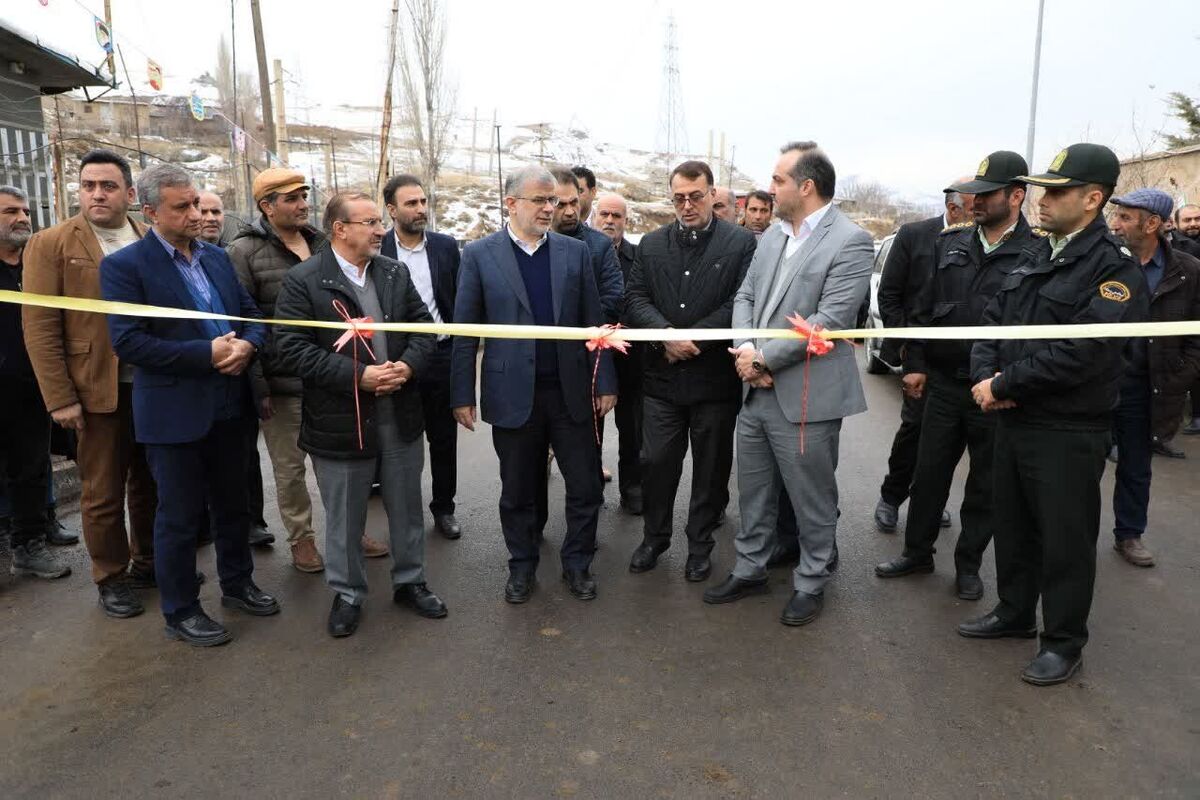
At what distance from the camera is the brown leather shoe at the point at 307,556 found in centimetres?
441

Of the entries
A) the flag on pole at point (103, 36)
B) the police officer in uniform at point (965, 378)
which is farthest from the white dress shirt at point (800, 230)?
the flag on pole at point (103, 36)

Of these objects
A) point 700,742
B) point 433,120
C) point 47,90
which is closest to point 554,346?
point 700,742

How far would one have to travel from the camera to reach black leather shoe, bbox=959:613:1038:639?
3.54 metres

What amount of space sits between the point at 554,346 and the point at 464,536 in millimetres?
1581

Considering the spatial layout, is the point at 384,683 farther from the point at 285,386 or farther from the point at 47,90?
the point at 47,90

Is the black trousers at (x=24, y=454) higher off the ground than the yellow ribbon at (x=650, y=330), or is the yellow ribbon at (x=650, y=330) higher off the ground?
the yellow ribbon at (x=650, y=330)

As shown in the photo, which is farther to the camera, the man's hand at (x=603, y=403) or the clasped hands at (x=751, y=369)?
the man's hand at (x=603, y=403)

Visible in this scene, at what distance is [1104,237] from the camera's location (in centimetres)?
309

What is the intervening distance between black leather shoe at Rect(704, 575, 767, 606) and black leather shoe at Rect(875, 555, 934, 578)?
2.29 ft

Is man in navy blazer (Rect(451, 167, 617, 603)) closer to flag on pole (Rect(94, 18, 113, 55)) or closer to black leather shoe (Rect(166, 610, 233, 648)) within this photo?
black leather shoe (Rect(166, 610, 233, 648))

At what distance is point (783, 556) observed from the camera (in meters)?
4.46

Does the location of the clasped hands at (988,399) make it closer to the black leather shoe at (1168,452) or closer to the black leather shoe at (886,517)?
the black leather shoe at (886,517)

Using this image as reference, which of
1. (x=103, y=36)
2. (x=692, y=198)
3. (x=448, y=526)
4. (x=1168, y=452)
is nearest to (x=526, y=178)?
(x=692, y=198)

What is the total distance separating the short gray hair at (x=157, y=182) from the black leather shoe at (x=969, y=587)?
163 inches
